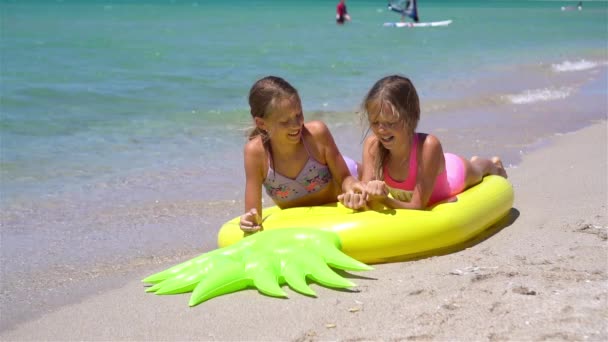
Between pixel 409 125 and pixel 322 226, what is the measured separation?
0.72 metres

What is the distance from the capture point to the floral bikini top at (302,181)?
4.16m

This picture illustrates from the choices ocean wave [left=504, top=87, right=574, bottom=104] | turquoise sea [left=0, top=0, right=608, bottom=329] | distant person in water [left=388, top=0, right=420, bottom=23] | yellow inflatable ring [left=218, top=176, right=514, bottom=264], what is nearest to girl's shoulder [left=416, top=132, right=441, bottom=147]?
yellow inflatable ring [left=218, top=176, right=514, bottom=264]

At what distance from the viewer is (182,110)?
9.55 m

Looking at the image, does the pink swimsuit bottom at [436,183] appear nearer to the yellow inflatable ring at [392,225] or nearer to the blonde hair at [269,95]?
the yellow inflatable ring at [392,225]

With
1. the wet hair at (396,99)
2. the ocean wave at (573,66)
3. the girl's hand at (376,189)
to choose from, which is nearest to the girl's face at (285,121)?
the wet hair at (396,99)

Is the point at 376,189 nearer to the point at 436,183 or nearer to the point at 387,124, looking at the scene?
the point at 387,124

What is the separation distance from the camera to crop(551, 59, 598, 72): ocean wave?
1339 cm

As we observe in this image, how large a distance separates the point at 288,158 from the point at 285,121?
302 millimetres

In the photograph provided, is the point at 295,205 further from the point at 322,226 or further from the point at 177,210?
the point at 177,210

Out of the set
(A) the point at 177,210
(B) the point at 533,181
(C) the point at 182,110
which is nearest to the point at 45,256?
(A) the point at 177,210

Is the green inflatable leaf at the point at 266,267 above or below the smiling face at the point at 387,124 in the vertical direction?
below

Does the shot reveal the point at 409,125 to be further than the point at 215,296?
Yes

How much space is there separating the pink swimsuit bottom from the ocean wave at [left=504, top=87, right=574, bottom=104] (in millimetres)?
5743

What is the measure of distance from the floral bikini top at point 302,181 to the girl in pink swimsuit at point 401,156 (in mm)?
234
